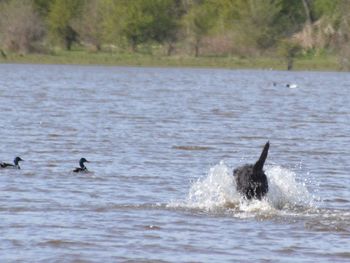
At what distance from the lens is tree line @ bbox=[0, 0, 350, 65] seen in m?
75.4

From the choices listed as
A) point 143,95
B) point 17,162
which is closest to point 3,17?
point 143,95

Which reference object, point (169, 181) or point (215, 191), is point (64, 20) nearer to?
point (169, 181)

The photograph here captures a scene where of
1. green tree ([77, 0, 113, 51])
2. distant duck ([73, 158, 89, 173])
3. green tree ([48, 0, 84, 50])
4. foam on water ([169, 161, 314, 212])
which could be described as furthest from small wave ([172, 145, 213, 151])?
green tree ([77, 0, 113, 51])

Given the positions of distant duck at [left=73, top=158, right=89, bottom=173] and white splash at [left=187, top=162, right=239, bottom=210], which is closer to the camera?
white splash at [left=187, top=162, right=239, bottom=210]

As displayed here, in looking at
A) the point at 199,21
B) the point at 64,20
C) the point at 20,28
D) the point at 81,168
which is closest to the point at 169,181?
the point at 81,168

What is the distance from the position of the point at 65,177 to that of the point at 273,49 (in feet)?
198

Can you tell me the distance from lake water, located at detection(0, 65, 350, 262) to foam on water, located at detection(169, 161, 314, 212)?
0.02 meters

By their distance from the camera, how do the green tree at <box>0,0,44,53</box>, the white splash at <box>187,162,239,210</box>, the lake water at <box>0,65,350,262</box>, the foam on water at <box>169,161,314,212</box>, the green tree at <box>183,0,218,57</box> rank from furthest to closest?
the green tree at <box>183,0,218,57</box> < the green tree at <box>0,0,44,53</box> < the white splash at <box>187,162,239,210</box> < the foam on water at <box>169,161,314,212</box> < the lake water at <box>0,65,350,262</box>

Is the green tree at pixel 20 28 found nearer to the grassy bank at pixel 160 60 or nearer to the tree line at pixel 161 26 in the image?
the tree line at pixel 161 26

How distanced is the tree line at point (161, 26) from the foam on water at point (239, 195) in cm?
5731

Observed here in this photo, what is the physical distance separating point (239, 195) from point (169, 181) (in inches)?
107

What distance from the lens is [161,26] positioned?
79.8 metres

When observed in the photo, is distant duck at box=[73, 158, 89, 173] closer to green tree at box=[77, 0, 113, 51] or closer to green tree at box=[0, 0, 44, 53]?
green tree at box=[0, 0, 44, 53]

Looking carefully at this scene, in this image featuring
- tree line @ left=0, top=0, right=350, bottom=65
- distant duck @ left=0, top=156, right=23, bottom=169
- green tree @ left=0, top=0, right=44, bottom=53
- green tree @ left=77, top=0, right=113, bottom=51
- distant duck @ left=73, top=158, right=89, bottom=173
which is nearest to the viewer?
distant duck @ left=73, top=158, right=89, bottom=173
